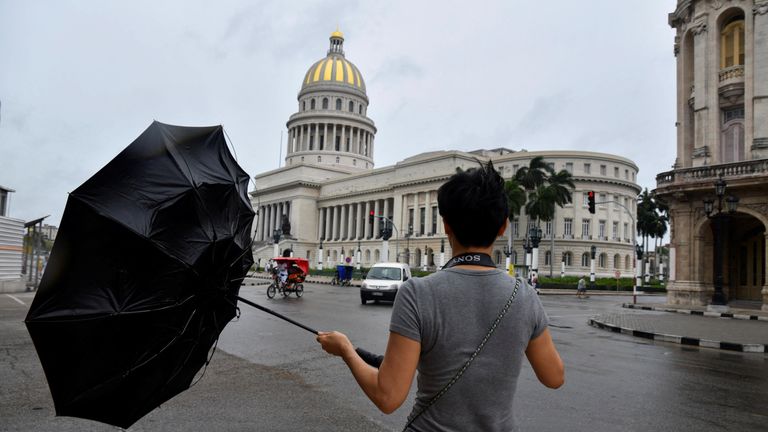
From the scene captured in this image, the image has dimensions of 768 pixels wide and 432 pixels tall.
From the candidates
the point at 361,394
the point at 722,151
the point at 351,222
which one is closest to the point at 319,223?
the point at 351,222

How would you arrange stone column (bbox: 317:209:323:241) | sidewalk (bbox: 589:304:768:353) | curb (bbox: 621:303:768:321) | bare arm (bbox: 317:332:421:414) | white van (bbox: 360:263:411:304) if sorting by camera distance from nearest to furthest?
bare arm (bbox: 317:332:421:414)
sidewalk (bbox: 589:304:768:353)
curb (bbox: 621:303:768:321)
white van (bbox: 360:263:411:304)
stone column (bbox: 317:209:323:241)

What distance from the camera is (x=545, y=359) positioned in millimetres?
2152

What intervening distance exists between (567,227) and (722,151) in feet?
139

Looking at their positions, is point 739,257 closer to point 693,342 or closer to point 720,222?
point 720,222

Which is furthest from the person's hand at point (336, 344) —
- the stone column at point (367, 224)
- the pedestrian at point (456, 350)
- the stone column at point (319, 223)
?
the stone column at point (319, 223)

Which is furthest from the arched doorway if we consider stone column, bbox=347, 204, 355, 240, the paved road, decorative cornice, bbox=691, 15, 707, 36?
stone column, bbox=347, 204, 355, 240

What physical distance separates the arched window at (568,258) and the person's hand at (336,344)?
216 ft

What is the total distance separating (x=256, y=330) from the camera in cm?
1220

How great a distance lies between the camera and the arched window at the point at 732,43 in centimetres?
2420

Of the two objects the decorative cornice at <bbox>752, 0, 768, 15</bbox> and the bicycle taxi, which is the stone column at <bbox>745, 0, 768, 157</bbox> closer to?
the decorative cornice at <bbox>752, 0, 768, 15</bbox>

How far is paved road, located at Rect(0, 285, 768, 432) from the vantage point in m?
5.34

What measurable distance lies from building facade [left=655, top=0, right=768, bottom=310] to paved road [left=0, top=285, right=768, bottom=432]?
44.7 feet

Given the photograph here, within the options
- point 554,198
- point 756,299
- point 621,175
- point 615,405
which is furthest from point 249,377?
point 621,175

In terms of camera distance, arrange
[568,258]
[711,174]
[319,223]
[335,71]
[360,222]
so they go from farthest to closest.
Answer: [335,71] < [319,223] < [360,222] < [568,258] < [711,174]
